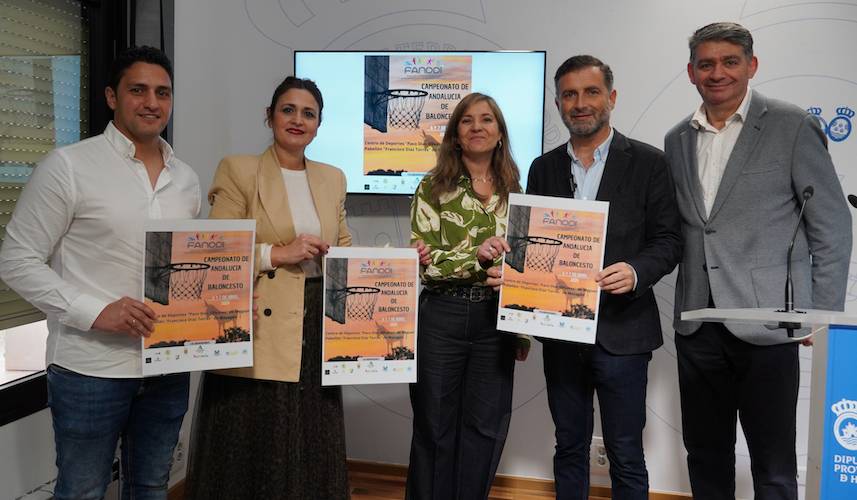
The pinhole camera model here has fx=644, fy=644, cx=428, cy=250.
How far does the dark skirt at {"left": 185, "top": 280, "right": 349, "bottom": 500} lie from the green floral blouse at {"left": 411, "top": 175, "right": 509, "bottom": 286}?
41 centimetres

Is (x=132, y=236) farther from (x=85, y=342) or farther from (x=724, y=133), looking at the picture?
(x=724, y=133)

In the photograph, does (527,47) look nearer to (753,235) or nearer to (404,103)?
(404,103)

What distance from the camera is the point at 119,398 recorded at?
5.87 feet

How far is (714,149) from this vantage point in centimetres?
214

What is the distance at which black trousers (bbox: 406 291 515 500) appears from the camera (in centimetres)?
221

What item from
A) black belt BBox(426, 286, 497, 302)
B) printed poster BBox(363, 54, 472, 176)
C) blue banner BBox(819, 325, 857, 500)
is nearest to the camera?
blue banner BBox(819, 325, 857, 500)

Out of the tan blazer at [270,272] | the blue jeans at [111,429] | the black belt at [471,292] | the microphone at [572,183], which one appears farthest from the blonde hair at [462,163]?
the blue jeans at [111,429]

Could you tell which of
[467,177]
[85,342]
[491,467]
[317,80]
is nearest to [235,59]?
[317,80]

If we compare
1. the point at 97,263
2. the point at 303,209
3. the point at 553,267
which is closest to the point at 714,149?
the point at 553,267

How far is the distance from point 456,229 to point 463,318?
306 mm

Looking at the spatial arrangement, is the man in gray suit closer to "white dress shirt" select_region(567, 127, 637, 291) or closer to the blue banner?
"white dress shirt" select_region(567, 127, 637, 291)

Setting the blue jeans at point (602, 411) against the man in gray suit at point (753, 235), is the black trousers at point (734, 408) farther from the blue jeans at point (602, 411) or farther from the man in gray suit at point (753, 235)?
the blue jeans at point (602, 411)

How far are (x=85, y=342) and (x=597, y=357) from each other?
1.52 m

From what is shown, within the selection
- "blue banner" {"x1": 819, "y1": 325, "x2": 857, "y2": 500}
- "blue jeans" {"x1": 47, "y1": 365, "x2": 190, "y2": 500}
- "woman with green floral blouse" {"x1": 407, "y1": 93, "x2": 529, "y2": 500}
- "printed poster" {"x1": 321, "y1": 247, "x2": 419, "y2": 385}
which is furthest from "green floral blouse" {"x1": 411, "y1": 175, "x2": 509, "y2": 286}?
"blue banner" {"x1": 819, "y1": 325, "x2": 857, "y2": 500}
